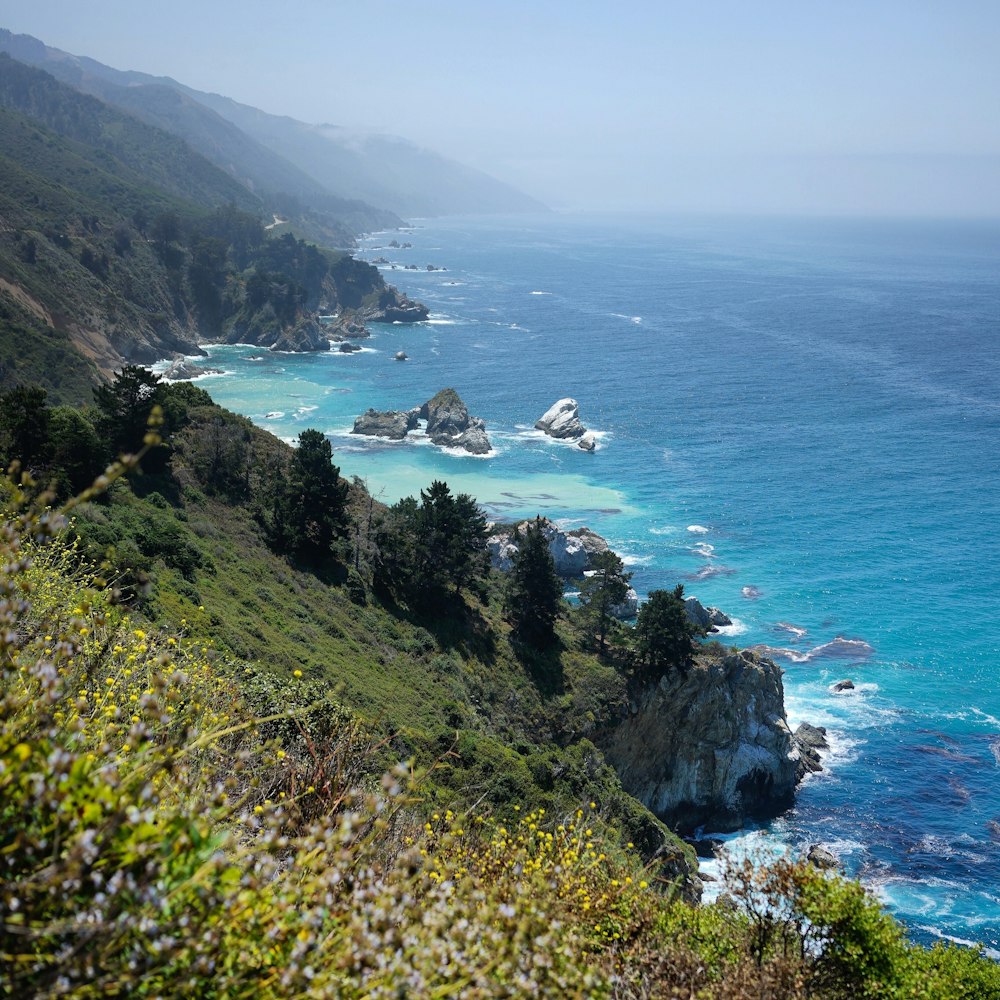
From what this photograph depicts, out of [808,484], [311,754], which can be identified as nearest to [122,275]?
[808,484]

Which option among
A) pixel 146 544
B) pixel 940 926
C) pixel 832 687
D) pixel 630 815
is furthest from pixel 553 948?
pixel 832 687

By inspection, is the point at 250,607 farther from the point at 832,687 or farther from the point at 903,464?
the point at 903,464

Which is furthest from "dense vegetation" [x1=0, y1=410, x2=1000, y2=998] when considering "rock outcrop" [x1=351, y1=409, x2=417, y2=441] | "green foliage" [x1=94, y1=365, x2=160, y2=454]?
"rock outcrop" [x1=351, y1=409, x2=417, y2=441]

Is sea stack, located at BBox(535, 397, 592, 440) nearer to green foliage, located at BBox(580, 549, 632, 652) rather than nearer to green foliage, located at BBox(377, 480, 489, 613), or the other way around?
green foliage, located at BBox(580, 549, 632, 652)

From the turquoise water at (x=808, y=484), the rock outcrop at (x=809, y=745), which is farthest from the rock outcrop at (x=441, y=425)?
the rock outcrop at (x=809, y=745)

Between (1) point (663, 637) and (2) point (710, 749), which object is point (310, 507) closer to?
(1) point (663, 637)
